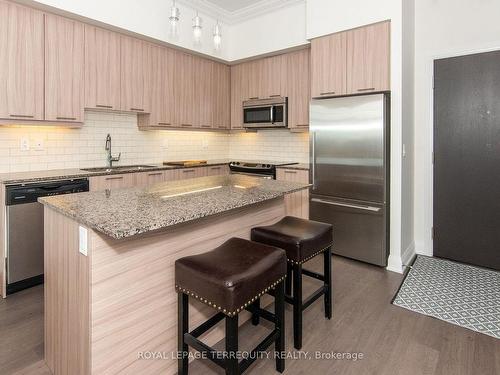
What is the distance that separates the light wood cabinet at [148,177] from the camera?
367 cm

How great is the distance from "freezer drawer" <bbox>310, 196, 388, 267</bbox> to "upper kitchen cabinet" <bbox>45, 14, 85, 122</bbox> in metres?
2.87

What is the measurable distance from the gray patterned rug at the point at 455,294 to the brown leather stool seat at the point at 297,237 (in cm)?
103

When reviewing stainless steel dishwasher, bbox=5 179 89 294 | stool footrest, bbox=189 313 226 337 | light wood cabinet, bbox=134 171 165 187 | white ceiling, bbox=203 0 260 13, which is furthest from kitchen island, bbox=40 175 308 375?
white ceiling, bbox=203 0 260 13

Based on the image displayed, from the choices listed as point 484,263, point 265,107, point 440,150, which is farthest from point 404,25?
point 484,263

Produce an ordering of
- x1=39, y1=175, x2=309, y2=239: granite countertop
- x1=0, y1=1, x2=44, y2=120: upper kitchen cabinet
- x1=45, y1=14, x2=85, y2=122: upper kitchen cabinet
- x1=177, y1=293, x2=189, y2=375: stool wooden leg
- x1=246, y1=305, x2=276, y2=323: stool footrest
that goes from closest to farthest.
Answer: x1=39, y1=175, x2=309, y2=239: granite countertop
x1=177, y1=293, x2=189, y2=375: stool wooden leg
x1=246, y1=305, x2=276, y2=323: stool footrest
x1=0, y1=1, x2=44, y2=120: upper kitchen cabinet
x1=45, y1=14, x2=85, y2=122: upper kitchen cabinet

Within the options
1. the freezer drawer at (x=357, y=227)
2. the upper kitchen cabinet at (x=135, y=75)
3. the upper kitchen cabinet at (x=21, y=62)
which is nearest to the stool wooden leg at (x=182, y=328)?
the freezer drawer at (x=357, y=227)

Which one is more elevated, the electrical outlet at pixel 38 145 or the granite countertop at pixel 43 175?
the electrical outlet at pixel 38 145

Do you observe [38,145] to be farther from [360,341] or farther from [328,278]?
[360,341]

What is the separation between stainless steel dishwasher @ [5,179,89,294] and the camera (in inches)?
106

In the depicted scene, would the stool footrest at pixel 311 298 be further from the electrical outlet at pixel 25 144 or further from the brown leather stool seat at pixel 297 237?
the electrical outlet at pixel 25 144

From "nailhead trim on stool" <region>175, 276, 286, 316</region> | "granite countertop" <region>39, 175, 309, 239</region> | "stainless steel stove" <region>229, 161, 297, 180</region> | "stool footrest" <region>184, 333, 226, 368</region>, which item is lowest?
"stool footrest" <region>184, 333, 226, 368</region>

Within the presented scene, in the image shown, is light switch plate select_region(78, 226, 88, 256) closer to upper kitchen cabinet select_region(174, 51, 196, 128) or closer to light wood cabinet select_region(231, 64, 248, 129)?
upper kitchen cabinet select_region(174, 51, 196, 128)

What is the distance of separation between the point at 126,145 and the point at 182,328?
10.1 ft

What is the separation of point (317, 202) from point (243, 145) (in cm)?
214
